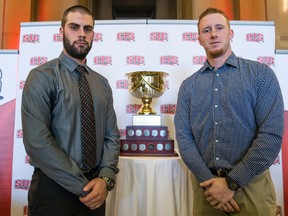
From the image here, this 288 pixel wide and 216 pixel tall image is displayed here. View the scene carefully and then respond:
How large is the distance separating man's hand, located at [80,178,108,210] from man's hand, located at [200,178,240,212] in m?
0.42

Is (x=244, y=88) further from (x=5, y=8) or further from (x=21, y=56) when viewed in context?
(x=5, y=8)

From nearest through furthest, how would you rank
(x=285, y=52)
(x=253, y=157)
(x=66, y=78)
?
(x=253, y=157) → (x=66, y=78) → (x=285, y=52)

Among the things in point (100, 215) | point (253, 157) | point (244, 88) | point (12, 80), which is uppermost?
point (12, 80)

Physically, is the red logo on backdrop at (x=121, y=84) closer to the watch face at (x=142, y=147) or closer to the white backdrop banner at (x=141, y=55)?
the white backdrop banner at (x=141, y=55)

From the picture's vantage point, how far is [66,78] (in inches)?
45.1

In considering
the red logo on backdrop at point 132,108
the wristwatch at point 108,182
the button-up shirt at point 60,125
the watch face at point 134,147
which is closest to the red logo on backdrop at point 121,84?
the red logo on backdrop at point 132,108

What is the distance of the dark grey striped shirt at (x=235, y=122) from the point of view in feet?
3.41

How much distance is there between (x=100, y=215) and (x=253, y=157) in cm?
70

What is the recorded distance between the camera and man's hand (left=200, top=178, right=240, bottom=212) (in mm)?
1044

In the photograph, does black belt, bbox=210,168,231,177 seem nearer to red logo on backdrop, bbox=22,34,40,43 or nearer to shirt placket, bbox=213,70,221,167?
shirt placket, bbox=213,70,221,167

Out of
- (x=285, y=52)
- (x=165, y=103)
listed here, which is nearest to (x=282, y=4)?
(x=285, y=52)

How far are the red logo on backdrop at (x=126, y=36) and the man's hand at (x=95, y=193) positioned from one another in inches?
55.0

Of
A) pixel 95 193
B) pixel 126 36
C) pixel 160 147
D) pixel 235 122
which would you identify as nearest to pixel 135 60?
pixel 126 36

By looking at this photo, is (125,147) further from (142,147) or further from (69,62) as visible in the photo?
(69,62)
